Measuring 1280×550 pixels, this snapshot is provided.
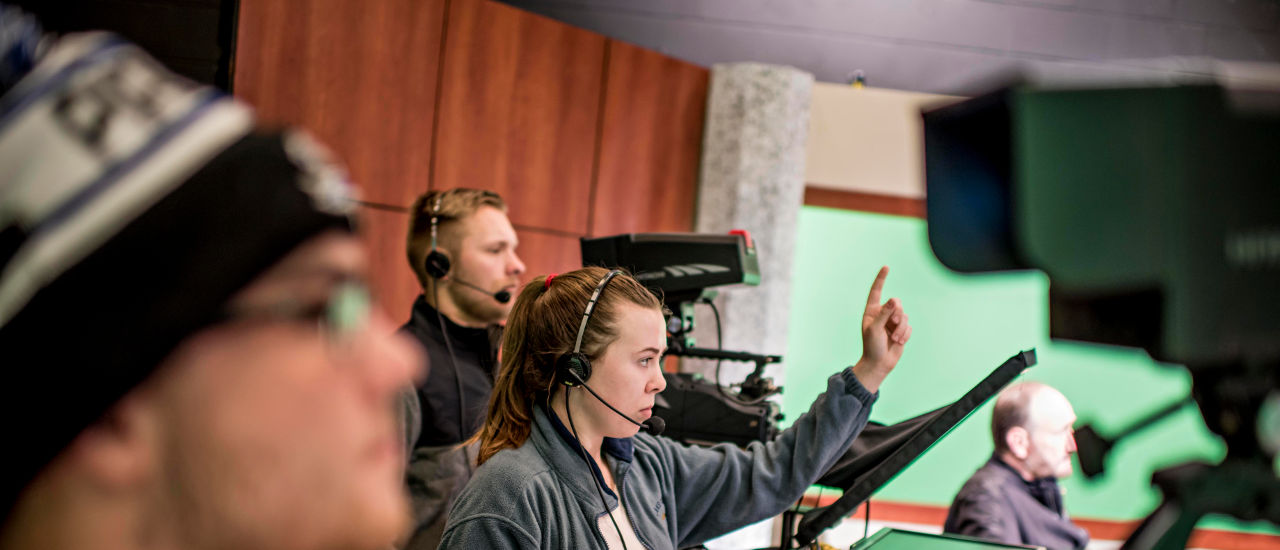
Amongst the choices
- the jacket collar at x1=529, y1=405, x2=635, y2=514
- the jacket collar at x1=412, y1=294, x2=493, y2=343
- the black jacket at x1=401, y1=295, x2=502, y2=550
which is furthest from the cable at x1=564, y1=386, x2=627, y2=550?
the jacket collar at x1=412, y1=294, x2=493, y2=343

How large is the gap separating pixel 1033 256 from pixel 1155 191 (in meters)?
0.09

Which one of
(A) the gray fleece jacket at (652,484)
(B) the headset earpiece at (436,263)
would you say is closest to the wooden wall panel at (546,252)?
(B) the headset earpiece at (436,263)

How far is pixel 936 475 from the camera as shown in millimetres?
4496

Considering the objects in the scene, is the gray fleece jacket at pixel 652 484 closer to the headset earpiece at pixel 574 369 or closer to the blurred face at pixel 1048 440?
the headset earpiece at pixel 574 369

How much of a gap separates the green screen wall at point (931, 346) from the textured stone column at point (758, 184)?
0.33m

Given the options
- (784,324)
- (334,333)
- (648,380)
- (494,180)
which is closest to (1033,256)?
(334,333)

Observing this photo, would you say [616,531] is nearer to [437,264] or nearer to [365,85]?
[437,264]

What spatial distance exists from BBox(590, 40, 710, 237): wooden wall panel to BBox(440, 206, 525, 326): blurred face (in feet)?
6.06

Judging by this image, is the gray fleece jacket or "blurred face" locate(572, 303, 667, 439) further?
"blurred face" locate(572, 303, 667, 439)

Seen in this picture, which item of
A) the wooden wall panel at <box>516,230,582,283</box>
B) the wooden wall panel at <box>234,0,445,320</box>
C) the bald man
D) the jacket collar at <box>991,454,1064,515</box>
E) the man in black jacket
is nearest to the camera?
the man in black jacket

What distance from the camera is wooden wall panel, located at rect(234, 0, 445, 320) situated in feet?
9.34

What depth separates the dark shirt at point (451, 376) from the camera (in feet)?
6.24

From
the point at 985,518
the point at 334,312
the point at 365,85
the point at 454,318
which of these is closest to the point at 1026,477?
the point at 985,518

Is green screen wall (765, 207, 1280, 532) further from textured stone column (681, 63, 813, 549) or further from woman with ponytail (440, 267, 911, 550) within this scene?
woman with ponytail (440, 267, 911, 550)
